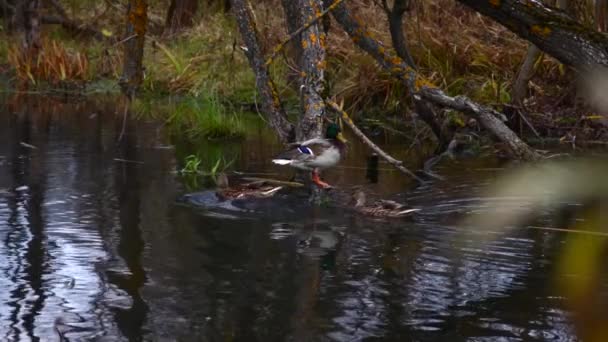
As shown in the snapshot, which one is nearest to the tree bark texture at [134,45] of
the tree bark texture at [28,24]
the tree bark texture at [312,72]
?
the tree bark texture at [312,72]

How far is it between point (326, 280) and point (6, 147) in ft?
22.9

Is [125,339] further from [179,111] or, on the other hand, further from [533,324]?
[179,111]

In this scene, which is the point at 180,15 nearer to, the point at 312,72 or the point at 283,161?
the point at 312,72

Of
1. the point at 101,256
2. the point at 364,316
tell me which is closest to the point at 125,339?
the point at 364,316

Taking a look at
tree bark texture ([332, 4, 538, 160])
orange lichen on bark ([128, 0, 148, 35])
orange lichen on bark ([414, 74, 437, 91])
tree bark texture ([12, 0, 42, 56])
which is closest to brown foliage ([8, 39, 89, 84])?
tree bark texture ([12, 0, 42, 56])

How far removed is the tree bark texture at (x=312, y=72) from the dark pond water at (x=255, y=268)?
744mm

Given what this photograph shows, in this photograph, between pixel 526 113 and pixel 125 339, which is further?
pixel 526 113

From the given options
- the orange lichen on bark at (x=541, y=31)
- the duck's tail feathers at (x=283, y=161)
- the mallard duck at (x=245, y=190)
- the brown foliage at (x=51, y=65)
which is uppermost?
the brown foliage at (x=51, y=65)

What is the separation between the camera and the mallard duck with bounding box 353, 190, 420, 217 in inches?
336

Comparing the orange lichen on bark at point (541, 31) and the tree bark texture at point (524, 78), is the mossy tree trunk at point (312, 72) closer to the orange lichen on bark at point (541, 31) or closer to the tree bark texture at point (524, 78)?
the orange lichen on bark at point (541, 31)

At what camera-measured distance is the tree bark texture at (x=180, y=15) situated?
23.3 m

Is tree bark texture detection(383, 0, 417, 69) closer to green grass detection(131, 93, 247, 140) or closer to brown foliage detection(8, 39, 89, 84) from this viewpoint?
green grass detection(131, 93, 247, 140)

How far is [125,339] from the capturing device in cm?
542

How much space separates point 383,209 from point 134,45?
2.38 meters
